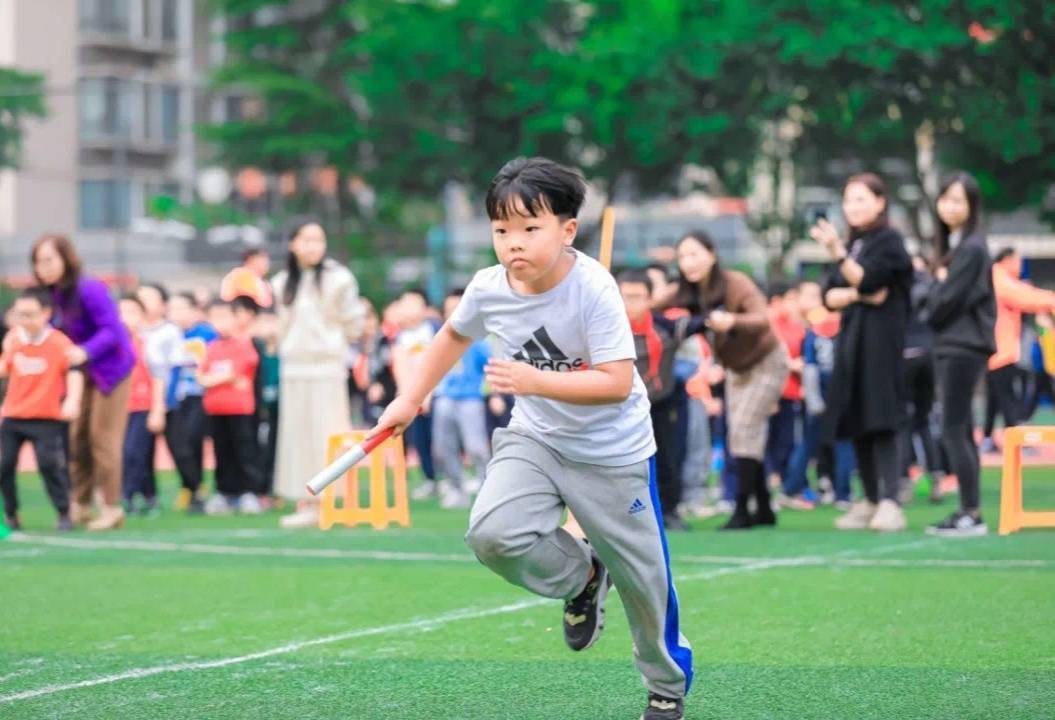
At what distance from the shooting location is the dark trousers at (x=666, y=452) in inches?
476

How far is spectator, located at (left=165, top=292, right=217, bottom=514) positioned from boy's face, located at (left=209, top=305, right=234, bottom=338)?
22 centimetres

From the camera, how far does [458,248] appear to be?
3822 centimetres

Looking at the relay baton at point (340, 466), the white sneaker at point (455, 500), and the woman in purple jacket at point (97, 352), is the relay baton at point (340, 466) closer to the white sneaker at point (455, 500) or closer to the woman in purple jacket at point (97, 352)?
the woman in purple jacket at point (97, 352)

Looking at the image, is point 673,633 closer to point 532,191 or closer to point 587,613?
point 587,613

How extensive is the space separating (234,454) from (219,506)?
50cm

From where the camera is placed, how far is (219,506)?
15.4m

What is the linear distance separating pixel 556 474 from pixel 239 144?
115ft

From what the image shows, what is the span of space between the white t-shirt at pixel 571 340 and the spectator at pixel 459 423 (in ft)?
31.0

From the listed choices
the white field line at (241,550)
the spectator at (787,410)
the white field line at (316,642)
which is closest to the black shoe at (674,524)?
the white field line at (241,550)

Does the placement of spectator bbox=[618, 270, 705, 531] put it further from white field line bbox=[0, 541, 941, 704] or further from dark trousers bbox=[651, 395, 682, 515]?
white field line bbox=[0, 541, 941, 704]

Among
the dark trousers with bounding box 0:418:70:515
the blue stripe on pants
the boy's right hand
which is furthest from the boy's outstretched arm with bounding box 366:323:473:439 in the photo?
the dark trousers with bounding box 0:418:70:515

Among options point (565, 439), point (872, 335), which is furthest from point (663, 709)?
point (872, 335)

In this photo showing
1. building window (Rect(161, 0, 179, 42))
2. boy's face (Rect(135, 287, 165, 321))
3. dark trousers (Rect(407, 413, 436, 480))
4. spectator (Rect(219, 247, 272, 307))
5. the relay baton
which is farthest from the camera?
building window (Rect(161, 0, 179, 42))

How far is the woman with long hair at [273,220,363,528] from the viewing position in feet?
43.6
